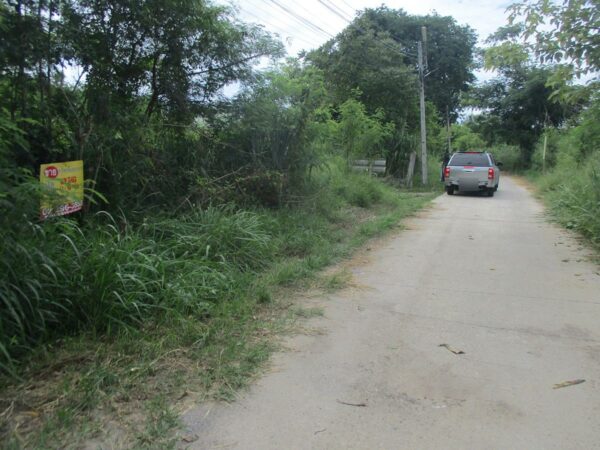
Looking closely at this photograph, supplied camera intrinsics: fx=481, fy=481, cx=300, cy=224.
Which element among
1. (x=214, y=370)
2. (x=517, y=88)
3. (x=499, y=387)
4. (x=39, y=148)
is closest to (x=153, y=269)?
(x=214, y=370)

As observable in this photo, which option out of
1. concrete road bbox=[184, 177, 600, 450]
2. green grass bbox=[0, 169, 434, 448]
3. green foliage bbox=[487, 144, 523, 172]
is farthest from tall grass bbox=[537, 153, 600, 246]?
green foliage bbox=[487, 144, 523, 172]

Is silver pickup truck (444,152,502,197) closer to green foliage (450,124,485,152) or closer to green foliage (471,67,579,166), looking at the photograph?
green foliage (471,67,579,166)

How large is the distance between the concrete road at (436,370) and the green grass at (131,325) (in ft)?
1.06

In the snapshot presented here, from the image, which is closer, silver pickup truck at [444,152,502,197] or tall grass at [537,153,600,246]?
tall grass at [537,153,600,246]

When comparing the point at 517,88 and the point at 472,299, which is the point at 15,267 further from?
the point at 517,88

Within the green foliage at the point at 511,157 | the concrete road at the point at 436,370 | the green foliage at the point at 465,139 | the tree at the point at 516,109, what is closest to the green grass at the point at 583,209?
the concrete road at the point at 436,370

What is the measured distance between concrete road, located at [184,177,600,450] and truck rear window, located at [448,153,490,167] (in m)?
12.1

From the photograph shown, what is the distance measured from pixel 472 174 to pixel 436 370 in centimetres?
1551

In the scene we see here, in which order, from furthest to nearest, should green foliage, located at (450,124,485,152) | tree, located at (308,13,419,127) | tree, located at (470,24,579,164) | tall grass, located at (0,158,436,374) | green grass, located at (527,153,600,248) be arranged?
green foliage, located at (450,124,485,152) → tree, located at (470,24,579,164) → tree, located at (308,13,419,127) → green grass, located at (527,153,600,248) → tall grass, located at (0,158,436,374)

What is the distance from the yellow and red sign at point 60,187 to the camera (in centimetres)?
377

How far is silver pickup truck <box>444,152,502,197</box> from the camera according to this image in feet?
58.2

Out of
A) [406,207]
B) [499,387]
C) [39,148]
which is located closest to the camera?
[499,387]

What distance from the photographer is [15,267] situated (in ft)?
11.5

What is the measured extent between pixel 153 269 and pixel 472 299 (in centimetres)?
337
